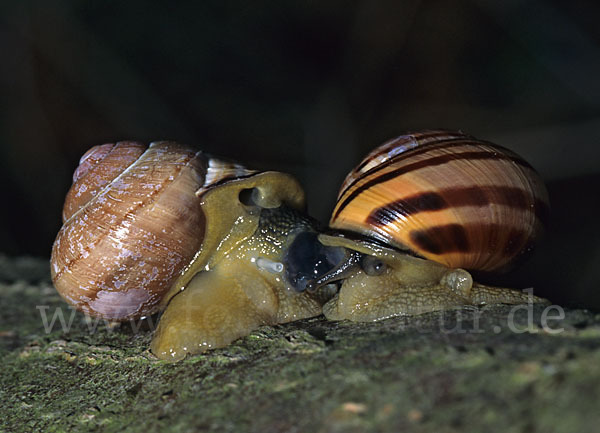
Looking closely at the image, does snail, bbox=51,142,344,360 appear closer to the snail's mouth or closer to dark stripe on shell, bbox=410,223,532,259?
the snail's mouth

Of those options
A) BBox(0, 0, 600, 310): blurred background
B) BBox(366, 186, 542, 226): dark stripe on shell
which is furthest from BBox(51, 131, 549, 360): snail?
BBox(0, 0, 600, 310): blurred background

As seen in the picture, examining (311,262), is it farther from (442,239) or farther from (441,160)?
(441,160)

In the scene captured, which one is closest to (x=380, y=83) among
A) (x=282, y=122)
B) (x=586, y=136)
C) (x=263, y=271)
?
(x=282, y=122)

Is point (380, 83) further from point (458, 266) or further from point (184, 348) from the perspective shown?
point (184, 348)

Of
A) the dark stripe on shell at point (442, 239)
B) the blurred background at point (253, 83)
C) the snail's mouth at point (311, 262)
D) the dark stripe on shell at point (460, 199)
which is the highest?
the blurred background at point (253, 83)

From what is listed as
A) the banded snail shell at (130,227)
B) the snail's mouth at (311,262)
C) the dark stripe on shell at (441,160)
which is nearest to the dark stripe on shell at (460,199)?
the dark stripe on shell at (441,160)

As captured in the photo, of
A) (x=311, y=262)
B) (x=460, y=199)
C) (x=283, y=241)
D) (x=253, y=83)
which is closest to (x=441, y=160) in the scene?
(x=460, y=199)

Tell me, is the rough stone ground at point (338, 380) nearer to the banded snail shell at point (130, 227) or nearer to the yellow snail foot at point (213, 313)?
the yellow snail foot at point (213, 313)
